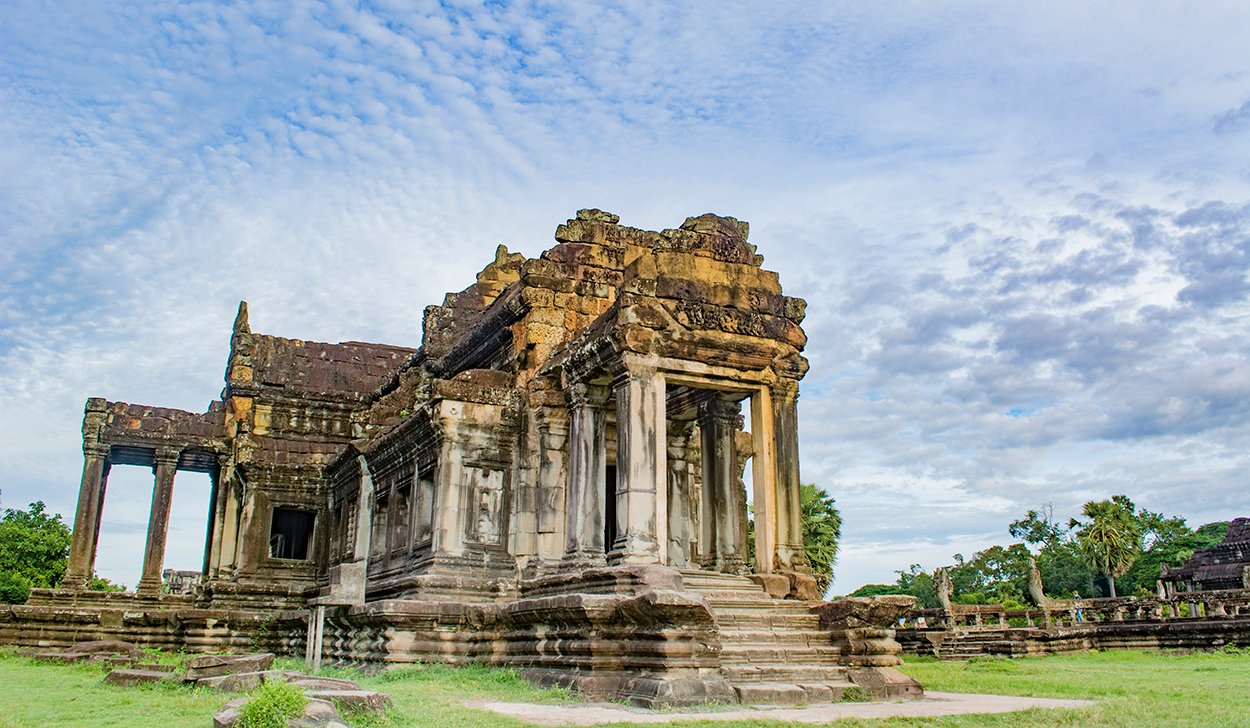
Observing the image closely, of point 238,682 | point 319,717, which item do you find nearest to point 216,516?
point 238,682

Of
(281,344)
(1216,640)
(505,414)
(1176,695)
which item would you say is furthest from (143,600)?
(1216,640)

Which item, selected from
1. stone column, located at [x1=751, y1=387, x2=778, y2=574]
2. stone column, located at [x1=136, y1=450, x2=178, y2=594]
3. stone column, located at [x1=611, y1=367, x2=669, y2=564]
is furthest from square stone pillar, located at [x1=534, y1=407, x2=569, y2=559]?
stone column, located at [x1=136, y1=450, x2=178, y2=594]

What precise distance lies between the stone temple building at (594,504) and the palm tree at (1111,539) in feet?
169

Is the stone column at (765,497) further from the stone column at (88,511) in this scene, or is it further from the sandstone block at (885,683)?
the stone column at (88,511)

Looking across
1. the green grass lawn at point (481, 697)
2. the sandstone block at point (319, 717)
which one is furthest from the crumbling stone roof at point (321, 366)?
the sandstone block at point (319, 717)

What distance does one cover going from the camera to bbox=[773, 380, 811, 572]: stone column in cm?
A: 1400

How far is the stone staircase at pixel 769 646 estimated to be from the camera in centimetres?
1116

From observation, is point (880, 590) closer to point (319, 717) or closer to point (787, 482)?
point (787, 482)

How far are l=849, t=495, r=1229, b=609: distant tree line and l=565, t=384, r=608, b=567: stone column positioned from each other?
44.6 metres

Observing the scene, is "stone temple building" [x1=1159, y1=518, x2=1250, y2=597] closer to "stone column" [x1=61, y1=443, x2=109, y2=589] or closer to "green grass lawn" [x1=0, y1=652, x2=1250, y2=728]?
"green grass lawn" [x1=0, y1=652, x2=1250, y2=728]

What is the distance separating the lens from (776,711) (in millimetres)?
9922

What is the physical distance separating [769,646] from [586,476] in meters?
3.98

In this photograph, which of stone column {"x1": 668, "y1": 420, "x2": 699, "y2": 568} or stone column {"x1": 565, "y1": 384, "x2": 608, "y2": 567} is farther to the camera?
stone column {"x1": 668, "y1": 420, "x2": 699, "y2": 568}

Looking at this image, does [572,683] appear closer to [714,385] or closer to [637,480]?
[637,480]
